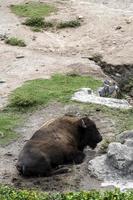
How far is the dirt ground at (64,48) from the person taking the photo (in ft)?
40.7

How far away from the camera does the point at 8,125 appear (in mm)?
11852

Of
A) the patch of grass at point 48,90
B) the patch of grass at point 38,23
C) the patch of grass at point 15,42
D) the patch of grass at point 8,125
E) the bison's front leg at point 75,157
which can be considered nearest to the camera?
the bison's front leg at point 75,157

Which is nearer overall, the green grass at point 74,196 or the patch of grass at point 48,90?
the green grass at point 74,196

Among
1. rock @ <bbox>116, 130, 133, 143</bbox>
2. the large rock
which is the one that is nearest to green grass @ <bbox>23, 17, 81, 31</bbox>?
rock @ <bbox>116, 130, 133, 143</bbox>

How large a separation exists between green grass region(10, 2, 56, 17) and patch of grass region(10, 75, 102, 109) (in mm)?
5063

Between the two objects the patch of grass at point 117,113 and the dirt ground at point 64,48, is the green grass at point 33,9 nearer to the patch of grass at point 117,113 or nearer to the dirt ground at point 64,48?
the dirt ground at point 64,48

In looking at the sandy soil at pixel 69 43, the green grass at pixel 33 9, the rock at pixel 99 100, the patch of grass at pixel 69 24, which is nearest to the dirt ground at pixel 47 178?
the rock at pixel 99 100

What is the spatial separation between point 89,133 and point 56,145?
834 millimetres

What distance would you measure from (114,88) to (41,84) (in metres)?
1.52

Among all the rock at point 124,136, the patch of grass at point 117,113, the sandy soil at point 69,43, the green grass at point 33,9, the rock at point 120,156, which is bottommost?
the green grass at point 33,9

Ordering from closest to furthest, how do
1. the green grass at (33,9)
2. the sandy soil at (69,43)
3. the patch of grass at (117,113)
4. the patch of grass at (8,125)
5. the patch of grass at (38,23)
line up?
1. the patch of grass at (8,125)
2. the patch of grass at (117,113)
3. the sandy soil at (69,43)
4. the patch of grass at (38,23)
5. the green grass at (33,9)

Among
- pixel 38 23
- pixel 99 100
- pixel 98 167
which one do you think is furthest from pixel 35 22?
pixel 98 167

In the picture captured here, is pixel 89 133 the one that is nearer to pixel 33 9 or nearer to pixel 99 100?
pixel 99 100

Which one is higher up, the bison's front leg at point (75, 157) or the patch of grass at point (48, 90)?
the bison's front leg at point (75, 157)
